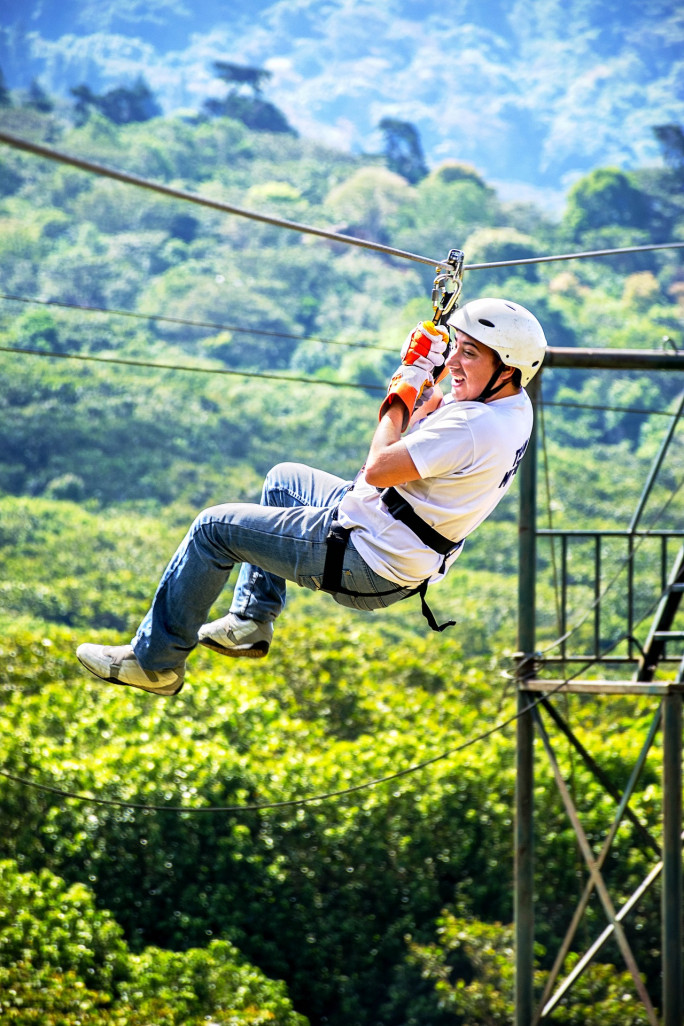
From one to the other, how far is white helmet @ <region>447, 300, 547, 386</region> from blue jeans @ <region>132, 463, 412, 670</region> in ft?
2.26

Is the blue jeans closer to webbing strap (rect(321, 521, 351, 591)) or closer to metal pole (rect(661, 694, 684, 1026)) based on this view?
webbing strap (rect(321, 521, 351, 591))

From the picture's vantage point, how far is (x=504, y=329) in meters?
3.37

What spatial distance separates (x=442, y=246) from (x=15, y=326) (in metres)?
24.9

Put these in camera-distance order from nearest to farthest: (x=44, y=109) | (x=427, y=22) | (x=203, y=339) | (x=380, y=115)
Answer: (x=203, y=339) → (x=44, y=109) → (x=380, y=115) → (x=427, y=22)

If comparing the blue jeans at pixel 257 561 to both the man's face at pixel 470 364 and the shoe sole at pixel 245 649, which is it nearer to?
the shoe sole at pixel 245 649

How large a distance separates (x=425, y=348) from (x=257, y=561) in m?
0.83

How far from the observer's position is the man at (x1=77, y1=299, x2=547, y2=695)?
3379 mm

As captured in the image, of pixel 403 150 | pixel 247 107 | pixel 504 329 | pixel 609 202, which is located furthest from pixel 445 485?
pixel 247 107

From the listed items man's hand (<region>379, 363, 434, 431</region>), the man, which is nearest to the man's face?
the man

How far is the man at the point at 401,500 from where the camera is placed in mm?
3379

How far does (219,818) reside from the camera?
481 inches

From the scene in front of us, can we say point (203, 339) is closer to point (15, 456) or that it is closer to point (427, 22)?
point (15, 456)

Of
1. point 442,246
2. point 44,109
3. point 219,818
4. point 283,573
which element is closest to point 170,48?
point 44,109

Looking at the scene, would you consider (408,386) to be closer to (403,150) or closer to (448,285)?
(448,285)
